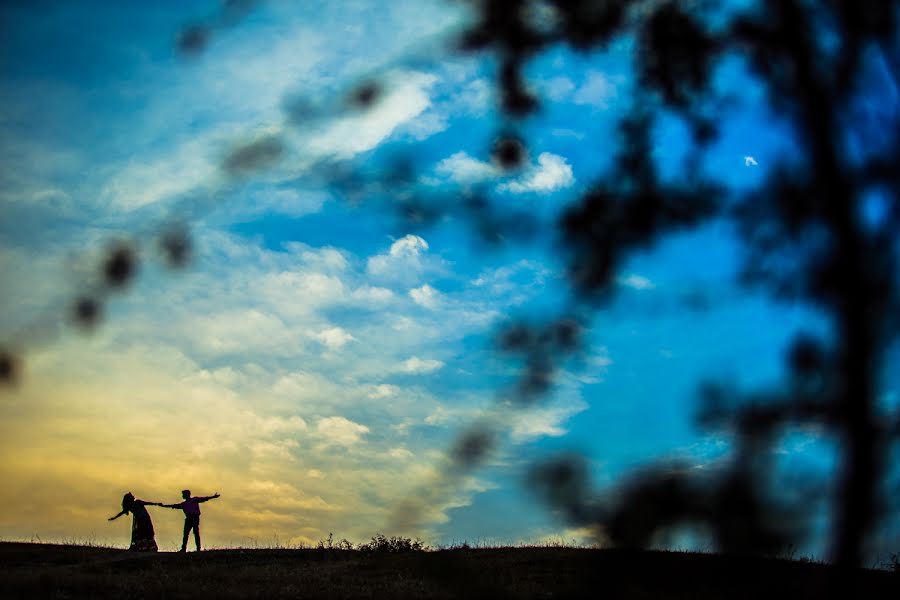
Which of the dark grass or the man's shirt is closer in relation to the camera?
the dark grass

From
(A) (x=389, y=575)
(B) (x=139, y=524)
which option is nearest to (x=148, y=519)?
(B) (x=139, y=524)

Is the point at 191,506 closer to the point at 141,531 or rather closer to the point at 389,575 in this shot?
the point at 141,531

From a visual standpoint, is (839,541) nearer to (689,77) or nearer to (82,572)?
(689,77)

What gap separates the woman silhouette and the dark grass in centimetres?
70

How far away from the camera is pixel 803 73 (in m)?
3.61

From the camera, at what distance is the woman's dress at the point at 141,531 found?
18891mm

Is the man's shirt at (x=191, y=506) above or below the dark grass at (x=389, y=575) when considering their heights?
above

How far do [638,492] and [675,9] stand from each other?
8.44 feet

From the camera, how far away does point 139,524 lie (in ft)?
62.6

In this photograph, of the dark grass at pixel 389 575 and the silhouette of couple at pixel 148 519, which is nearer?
the dark grass at pixel 389 575

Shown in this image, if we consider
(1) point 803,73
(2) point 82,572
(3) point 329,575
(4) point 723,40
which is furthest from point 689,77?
(2) point 82,572

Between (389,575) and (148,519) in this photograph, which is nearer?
(389,575)

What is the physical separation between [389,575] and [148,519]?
26.8 feet

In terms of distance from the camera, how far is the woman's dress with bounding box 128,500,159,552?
1889 cm
